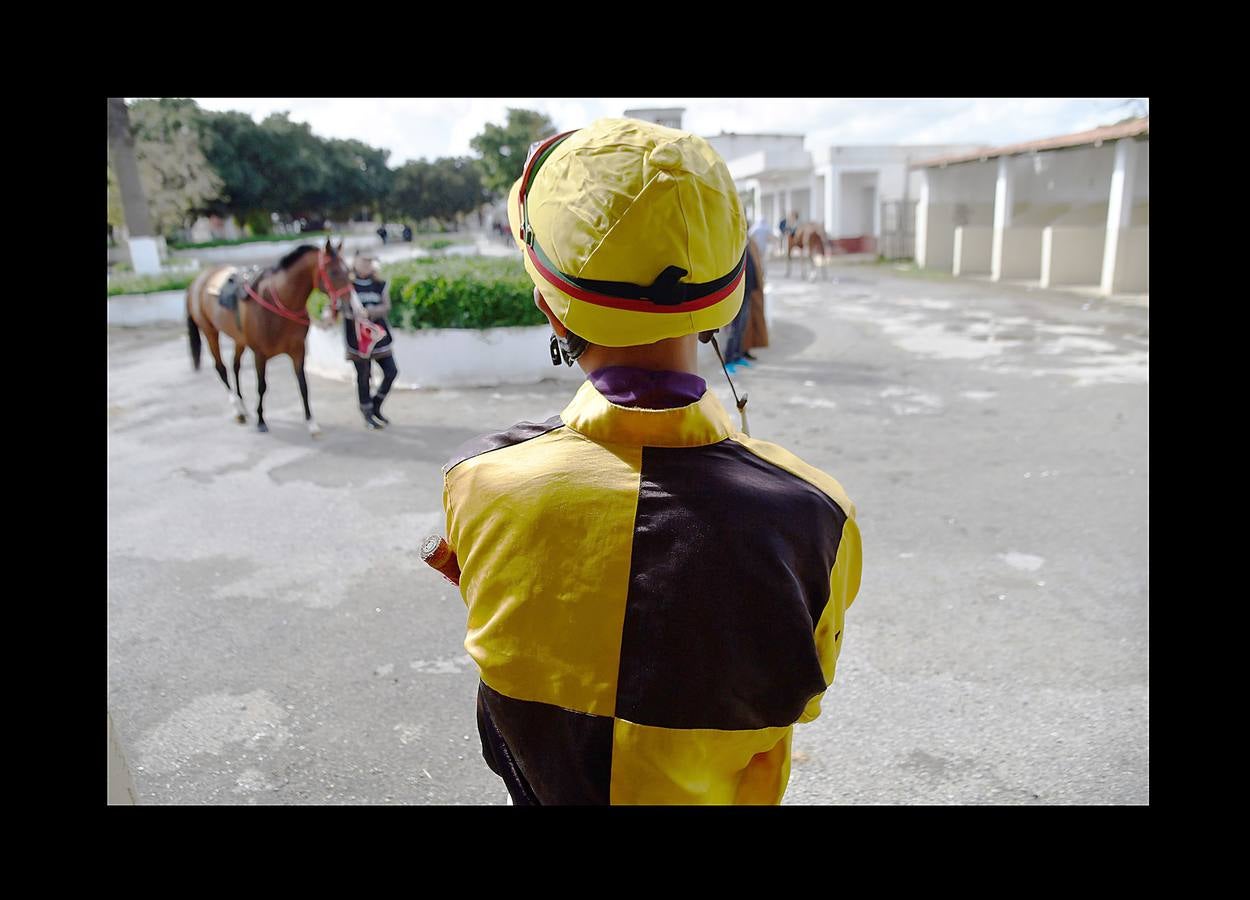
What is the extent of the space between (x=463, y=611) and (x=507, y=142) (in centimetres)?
3525

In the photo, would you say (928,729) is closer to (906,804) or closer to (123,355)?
(906,804)

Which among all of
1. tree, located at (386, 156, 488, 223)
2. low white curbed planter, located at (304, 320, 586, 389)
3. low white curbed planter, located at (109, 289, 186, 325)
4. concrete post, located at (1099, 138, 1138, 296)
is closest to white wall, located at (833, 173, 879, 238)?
concrete post, located at (1099, 138, 1138, 296)

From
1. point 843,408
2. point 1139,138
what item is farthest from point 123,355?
point 1139,138

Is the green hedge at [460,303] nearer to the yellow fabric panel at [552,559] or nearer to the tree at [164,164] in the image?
the yellow fabric panel at [552,559]

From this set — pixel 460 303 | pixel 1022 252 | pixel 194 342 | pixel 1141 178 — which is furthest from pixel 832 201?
pixel 194 342

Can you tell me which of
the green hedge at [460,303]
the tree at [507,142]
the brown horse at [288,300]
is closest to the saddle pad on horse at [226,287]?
the brown horse at [288,300]

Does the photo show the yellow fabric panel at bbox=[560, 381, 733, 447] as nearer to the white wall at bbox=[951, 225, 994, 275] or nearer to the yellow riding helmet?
the yellow riding helmet

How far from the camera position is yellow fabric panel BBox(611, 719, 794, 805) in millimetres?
1150

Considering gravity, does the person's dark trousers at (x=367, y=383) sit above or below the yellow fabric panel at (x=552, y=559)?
below

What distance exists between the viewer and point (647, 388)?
3.76 feet

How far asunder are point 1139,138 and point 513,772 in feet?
54.6

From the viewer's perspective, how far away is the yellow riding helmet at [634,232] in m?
1.04

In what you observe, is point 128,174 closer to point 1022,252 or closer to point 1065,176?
point 1022,252

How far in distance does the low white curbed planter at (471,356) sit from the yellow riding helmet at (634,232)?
317 inches
